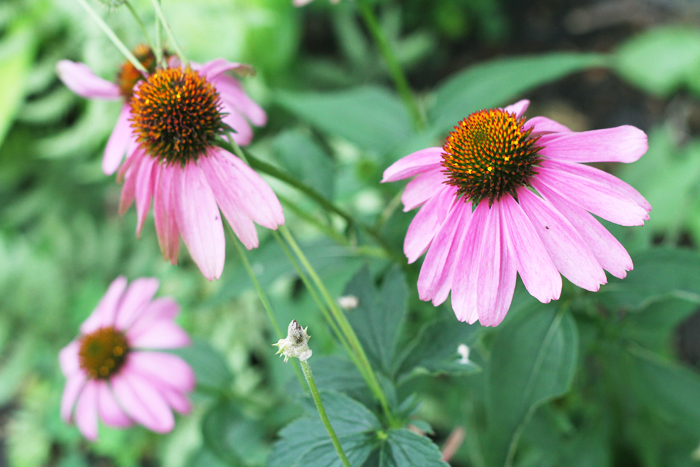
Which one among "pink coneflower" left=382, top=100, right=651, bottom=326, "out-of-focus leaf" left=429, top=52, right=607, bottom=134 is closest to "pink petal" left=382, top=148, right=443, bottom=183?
"pink coneflower" left=382, top=100, right=651, bottom=326

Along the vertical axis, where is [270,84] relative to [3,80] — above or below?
below

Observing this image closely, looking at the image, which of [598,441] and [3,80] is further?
[3,80]

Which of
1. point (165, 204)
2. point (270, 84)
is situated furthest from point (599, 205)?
point (270, 84)

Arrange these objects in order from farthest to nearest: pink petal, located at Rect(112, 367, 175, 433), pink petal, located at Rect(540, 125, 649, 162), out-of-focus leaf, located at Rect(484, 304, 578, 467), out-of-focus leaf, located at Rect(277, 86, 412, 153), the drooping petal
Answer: out-of-focus leaf, located at Rect(277, 86, 412, 153), pink petal, located at Rect(112, 367, 175, 433), out-of-focus leaf, located at Rect(484, 304, 578, 467), the drooping petal, pink petal, located at Rect(540, 125, 649, 162)

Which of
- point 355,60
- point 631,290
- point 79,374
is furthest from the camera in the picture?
point 355,60

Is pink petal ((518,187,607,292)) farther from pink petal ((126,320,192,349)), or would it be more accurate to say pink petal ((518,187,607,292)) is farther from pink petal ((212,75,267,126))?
pink petal ((126,320,192,349))

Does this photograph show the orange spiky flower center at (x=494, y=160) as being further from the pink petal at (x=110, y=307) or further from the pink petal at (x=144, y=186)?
the pink petal at (x=110, y=307)

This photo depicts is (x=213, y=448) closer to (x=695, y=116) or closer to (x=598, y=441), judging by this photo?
(x=598, y=441)
